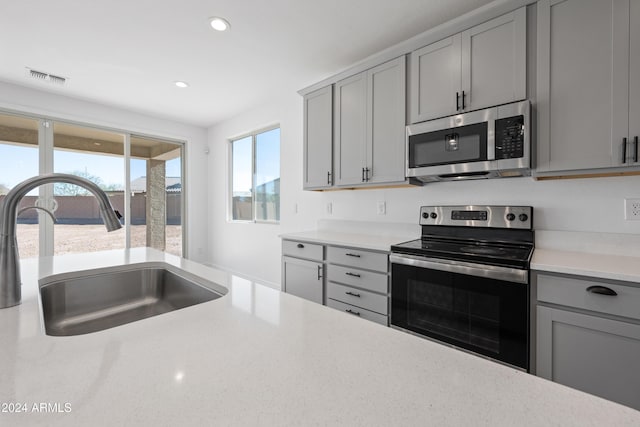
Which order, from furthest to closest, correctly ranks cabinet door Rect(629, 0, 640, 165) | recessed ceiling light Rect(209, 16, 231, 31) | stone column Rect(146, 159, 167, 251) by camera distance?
stone column Rect(146, 159, 167, 251) → recessed ceiling light Rect(209, 16, 231, 31) → cabinet door Rect(629, 0, 640, 165)

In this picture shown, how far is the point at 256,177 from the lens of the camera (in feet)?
14.2

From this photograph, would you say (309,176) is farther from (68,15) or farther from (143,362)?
(143,362)

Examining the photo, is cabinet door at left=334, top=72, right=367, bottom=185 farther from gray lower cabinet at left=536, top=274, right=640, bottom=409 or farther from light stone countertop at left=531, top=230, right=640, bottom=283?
gray lower cabinet at left=536, top=274, right=640, bottom=409

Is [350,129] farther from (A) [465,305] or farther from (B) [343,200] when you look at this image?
(A) [465,305]

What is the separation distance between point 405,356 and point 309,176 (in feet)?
8.20

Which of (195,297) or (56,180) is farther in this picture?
(195,297)

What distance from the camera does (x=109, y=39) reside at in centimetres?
249

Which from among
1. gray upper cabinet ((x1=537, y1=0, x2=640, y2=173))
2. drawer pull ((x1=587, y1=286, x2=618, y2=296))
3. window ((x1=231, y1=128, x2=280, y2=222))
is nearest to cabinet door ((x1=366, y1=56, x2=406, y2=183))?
gray upper cabinet ((x1=537, y1=0, x2=640, y2=173))

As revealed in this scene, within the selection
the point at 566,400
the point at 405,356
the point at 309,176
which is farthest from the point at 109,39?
the point at 566,400

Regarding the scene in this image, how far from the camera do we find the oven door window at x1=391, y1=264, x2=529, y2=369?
1.49 metres

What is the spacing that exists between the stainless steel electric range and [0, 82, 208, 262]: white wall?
4022mm

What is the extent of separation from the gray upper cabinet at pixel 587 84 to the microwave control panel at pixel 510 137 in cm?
11

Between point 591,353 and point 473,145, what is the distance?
1241 millimetres

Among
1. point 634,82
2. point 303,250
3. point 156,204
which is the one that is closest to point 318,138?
point 303,250
